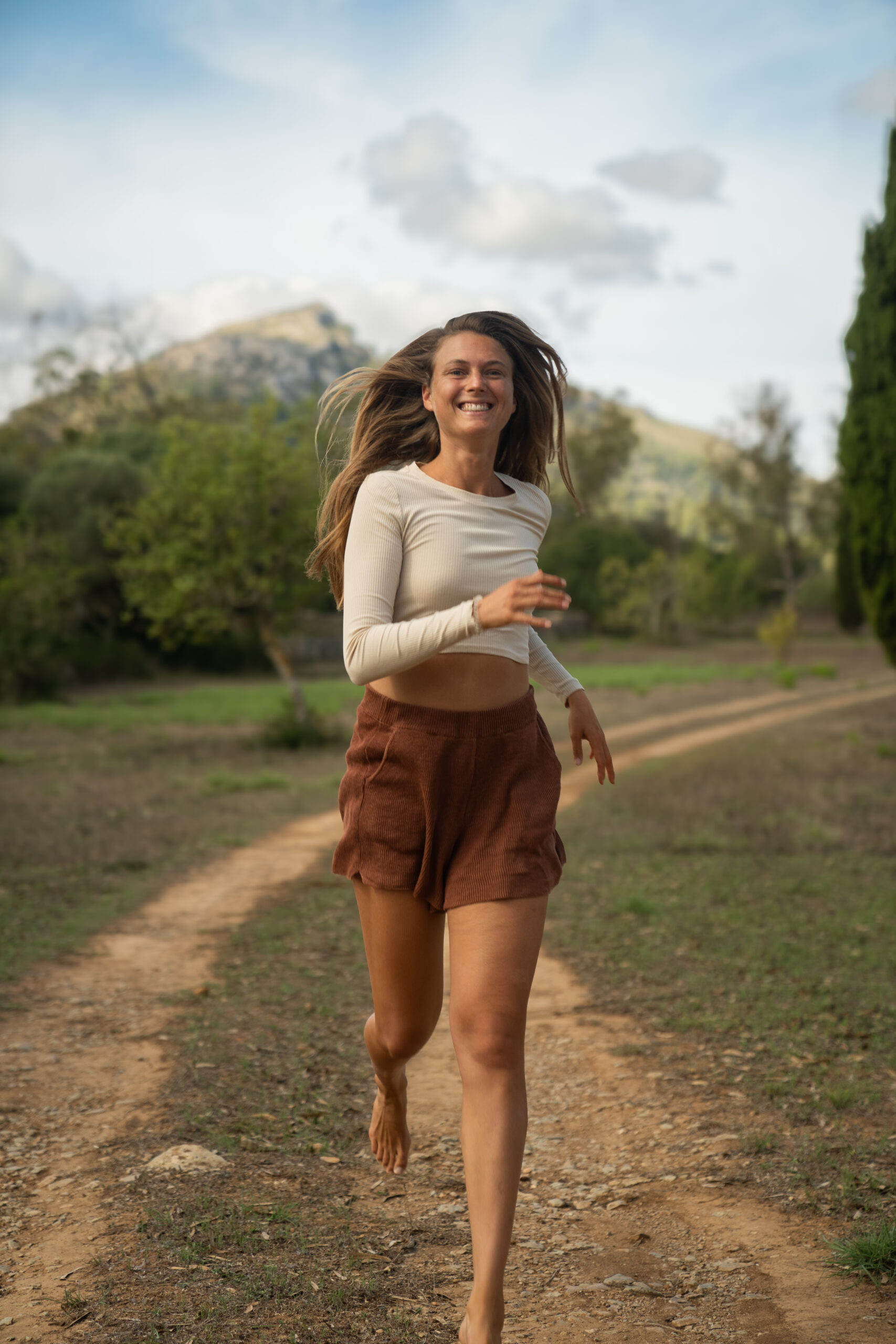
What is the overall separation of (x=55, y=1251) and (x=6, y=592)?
60.6 ft

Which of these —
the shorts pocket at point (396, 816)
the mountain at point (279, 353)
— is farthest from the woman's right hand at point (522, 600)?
the mountain at point (279, 353)

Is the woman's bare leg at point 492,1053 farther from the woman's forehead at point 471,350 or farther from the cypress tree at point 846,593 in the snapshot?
the cypress tree at point 846,593

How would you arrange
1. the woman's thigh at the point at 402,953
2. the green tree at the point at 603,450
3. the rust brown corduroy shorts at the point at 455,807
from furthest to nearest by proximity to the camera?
the green tree at the point at 603,450
the woman's thigh at the point at 402,953
the rust brown corduroy shorts at the point at 455,807

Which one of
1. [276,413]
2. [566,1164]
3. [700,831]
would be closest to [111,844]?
[700,831]

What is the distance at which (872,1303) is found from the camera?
263 cm

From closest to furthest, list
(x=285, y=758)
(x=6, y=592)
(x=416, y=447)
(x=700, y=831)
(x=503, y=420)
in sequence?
(x=503, y=420) < (x=416, y=447) < (x=700, y=831) < (x=285, y=758) < (x=6, y=592)

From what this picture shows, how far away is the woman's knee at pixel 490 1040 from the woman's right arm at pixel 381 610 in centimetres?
79

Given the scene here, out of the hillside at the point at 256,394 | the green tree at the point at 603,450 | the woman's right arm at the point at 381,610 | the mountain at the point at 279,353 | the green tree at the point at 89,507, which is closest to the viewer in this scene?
the woman's right arm at the point at 381,610

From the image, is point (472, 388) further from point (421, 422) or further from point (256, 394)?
point (256, 394)

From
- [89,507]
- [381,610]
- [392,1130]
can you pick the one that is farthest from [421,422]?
[89,507]

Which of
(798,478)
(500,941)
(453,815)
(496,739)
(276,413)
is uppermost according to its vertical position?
(798,478)

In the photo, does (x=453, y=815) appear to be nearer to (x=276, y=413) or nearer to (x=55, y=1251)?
(x=55, y=1251)

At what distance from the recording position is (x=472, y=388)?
271 centimetres

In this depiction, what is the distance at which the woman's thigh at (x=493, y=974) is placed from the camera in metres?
2.50
